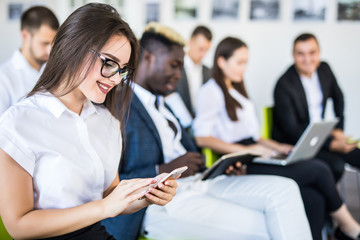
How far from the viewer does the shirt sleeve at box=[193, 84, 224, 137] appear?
2.71 meters

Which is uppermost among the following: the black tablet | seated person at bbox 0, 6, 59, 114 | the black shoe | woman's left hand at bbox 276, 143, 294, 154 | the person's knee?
seated person at bbox 0, 6, 59, 114

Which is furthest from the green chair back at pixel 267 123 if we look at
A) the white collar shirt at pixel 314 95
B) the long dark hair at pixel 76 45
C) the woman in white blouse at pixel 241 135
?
the long dark hair at pixel 76 45

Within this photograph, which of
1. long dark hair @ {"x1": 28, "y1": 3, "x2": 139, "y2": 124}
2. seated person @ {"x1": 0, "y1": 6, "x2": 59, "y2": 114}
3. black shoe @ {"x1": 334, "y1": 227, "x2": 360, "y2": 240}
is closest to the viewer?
long dark hair @ {"x1": 28, "y1": 3, "x2": 139, "y2": 124}

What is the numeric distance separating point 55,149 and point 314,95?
283cm

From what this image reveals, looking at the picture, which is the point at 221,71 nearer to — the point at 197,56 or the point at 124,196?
the point at 197,56

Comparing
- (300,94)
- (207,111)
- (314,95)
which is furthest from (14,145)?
(314,95)

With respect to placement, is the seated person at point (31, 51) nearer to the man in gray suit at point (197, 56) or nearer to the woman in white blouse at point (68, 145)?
the woman in white blouse at point (68, 145)

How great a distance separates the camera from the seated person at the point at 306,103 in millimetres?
3270

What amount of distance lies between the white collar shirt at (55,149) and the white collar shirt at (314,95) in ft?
8.46

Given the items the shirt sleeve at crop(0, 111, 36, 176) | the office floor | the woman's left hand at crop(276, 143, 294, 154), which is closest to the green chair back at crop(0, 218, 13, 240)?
the shirt sleeve at crop(0, 111, 36, 176)

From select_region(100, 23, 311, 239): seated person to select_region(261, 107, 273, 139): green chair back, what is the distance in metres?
1.24

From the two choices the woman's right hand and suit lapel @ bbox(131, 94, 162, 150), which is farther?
suit lapel @ bbox(131, 94, 162, 150)

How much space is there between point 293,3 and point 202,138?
2.93 meters

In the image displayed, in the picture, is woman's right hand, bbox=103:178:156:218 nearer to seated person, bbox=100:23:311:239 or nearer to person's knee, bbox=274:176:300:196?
seated person, bbox=100:23:311:239
